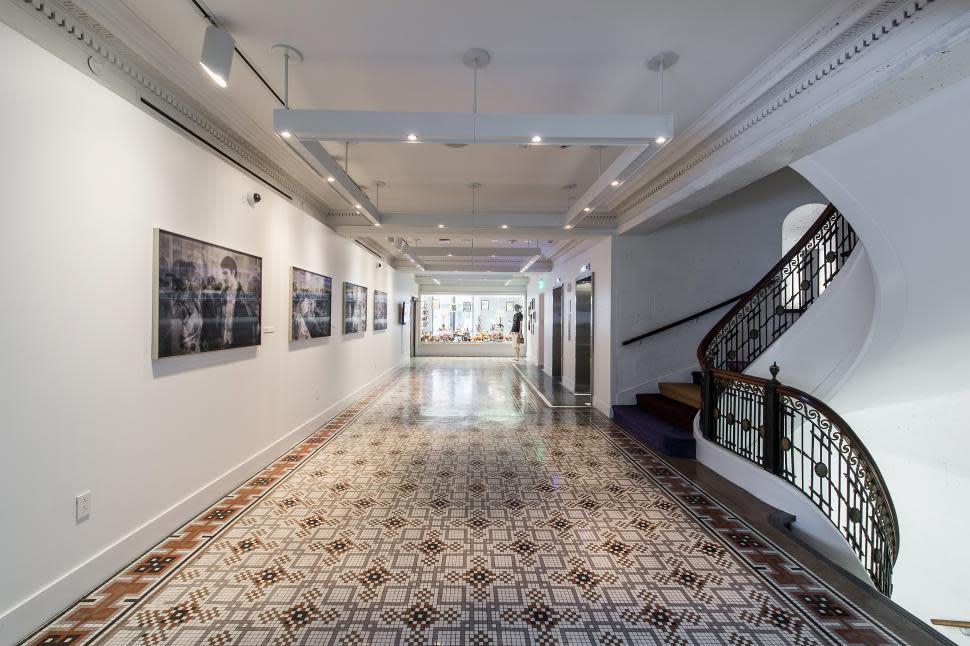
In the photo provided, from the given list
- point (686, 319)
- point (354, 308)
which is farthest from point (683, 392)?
point (354, 308)

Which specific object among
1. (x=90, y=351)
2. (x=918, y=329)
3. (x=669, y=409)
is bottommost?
(x=669, y=409)

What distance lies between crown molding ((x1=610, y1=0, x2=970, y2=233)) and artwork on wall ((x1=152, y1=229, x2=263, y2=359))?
14.0 feet

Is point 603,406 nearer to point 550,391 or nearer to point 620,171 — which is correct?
point 550,391

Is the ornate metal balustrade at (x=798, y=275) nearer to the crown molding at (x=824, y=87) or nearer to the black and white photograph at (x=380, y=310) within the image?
the crown molding at (x=824, y=87)

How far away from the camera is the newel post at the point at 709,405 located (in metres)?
4.46

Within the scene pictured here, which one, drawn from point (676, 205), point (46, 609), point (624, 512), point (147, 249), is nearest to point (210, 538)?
point (46, 609)

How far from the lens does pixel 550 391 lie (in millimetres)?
8930

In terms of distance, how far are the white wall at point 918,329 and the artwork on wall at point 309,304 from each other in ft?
16.4

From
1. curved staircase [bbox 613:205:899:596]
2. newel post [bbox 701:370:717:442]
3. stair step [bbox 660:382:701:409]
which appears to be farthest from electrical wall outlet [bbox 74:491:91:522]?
stair step [bbox 660:382:701:409]

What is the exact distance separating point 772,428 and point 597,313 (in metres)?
3.73

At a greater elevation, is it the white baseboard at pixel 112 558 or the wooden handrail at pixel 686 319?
the wooden handrail at pixel 686 319

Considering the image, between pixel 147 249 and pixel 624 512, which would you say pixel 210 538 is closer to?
pixel 147 249

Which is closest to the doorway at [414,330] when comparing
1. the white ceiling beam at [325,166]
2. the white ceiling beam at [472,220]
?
the white ceiling beam at [472,220]

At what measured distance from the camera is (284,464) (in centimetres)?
427
